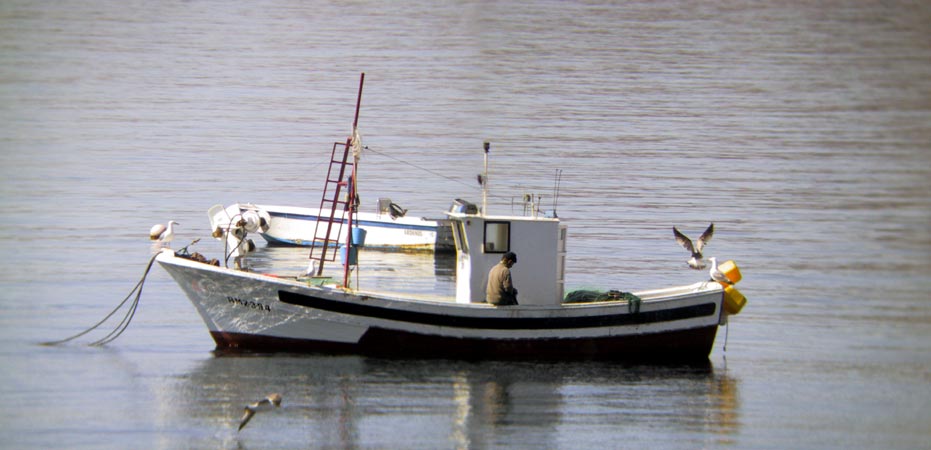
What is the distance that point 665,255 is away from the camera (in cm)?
3516

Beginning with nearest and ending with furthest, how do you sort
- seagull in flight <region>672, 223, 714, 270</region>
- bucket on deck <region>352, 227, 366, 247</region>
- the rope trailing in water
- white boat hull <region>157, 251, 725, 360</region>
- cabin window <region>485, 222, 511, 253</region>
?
white boat hull <region>157, 251, 725, 360</region>, cabin window <region>485, 222, 511, 253</region>, seagull in flight <region>672, 223, 714, 270</region>, bucket on deck <region>352, 227, 366, 247</region>, the rope trailing in water

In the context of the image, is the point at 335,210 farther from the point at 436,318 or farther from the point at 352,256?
the point at 436,318

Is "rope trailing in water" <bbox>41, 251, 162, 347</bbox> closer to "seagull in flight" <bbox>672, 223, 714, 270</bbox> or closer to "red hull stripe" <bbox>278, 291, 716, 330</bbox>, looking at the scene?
"red hull stripe" <bbox>278, 291, 716, 330</bbox>

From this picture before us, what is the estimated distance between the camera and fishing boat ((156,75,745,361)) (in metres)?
22.8

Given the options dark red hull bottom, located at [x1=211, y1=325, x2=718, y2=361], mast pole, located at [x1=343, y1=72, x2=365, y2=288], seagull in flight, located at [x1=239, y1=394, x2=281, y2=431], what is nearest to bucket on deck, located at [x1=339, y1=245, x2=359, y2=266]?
mast pole, located at [x1=343, y1=72, x2=365, y2=288]

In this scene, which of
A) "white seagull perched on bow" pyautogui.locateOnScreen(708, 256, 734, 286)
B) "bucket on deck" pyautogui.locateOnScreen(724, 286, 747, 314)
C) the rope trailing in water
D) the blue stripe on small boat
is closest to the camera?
"bucket on deck" pyautogui.locateOnScreen(724, 286, 747, 314)

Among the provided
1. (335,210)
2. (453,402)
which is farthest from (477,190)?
(453,402)

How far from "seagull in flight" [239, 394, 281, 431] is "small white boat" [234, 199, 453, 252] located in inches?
706

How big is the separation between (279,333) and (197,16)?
7115 centimetres

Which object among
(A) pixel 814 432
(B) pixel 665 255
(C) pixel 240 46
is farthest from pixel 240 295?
(C) pixel 240 46

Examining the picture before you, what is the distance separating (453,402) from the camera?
20.7 metres

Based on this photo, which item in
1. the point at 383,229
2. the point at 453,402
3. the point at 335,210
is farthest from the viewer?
the point at 383,229

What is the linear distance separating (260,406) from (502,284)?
4725 mm

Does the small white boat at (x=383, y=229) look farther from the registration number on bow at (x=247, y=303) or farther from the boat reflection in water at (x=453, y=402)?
the boat reflection in water at (x=453, y=402)
